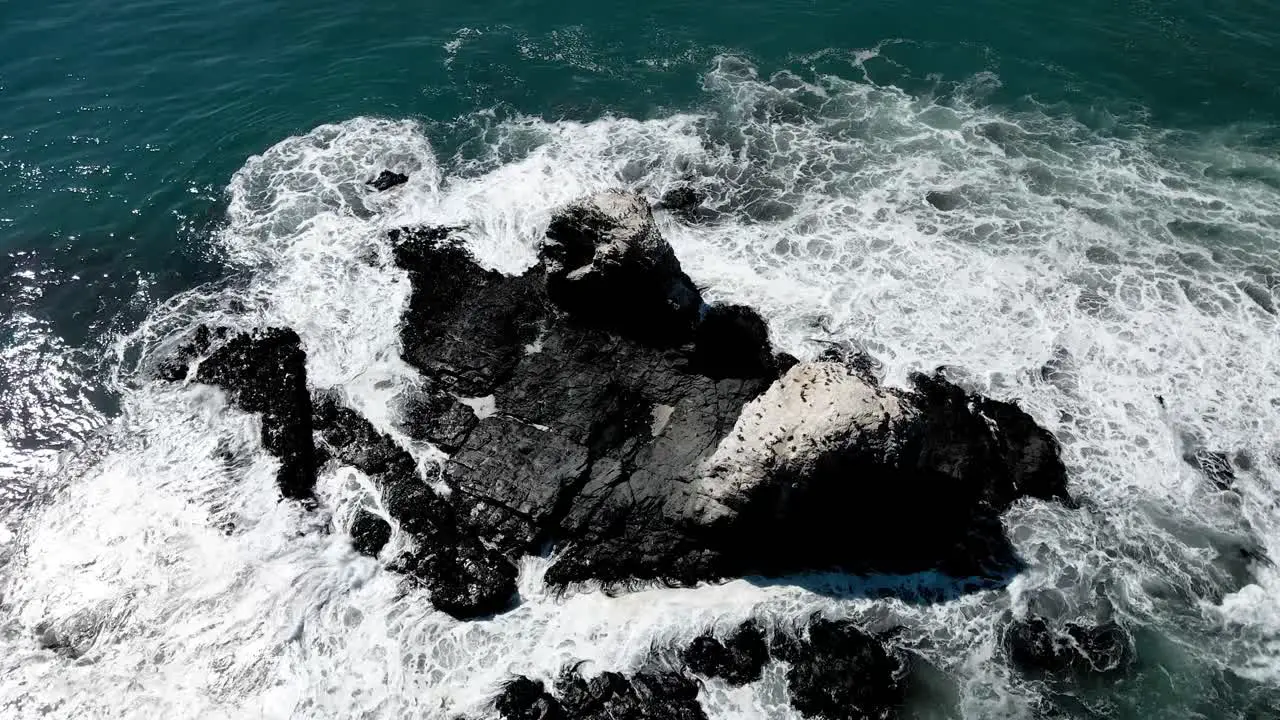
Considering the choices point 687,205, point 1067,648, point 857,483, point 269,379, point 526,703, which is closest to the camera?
point 526,703

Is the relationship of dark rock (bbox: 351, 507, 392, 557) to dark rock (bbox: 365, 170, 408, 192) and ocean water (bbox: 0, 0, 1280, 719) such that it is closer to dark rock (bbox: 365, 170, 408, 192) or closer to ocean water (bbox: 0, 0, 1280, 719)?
ocean water (bbox: 0, 0, 1280, 719)

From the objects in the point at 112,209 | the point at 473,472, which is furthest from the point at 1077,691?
the point at 112,209

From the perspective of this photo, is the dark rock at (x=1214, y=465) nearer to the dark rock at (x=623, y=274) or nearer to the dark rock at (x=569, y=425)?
the dark rock at (x=569, y=425)

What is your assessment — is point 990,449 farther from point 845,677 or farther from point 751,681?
point 751,681

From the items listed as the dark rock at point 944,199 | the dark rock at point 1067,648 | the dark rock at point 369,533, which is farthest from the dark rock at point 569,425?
the dark rock at point 944,199

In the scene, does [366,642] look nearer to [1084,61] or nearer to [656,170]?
[656,170]

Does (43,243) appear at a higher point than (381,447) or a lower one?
higher

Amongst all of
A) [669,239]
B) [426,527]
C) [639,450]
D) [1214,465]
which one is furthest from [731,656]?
[669,239]
